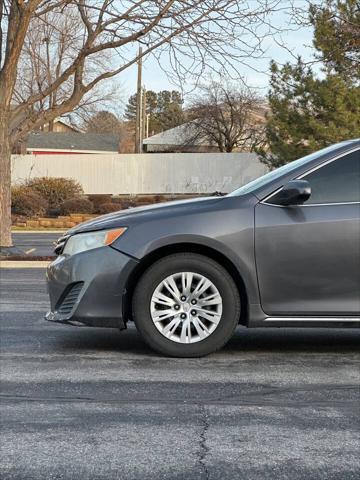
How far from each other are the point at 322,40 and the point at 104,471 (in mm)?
16664

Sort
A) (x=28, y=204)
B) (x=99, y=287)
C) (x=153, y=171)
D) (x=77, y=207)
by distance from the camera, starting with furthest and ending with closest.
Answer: (x=153, y=171) → (x=28, y=204) → (x=77, y=207) → (x=99, y=287)

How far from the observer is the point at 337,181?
5.43 metres

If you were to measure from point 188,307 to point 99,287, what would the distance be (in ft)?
2.27

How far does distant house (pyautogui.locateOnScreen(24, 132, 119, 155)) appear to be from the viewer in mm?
53906

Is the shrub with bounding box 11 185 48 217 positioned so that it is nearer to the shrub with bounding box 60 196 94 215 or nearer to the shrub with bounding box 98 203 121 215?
the shrub with bounding box 60 196 94 215

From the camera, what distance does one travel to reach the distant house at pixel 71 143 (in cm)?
5391

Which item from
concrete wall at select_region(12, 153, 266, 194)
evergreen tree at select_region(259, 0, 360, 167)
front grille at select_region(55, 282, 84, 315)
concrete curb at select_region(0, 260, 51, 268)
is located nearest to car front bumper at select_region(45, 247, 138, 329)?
front grille at select_region(55, 282, 84, 315)

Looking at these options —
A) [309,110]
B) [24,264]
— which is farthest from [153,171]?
[24,264]

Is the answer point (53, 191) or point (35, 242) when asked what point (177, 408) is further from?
point (53, 191)

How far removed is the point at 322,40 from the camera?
59.5 ft

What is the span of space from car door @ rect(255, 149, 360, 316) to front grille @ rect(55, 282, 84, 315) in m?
1.39

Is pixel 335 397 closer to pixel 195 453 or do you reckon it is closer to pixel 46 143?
pixel 195 453

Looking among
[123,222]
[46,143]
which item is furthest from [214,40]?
[46,143]

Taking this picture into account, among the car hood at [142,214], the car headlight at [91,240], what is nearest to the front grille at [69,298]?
the car headlight at [91,240]
